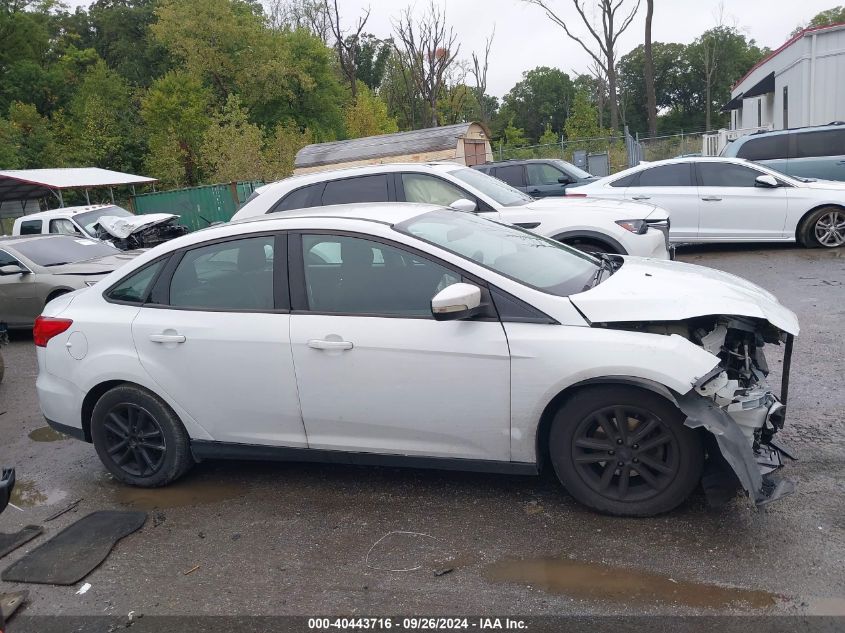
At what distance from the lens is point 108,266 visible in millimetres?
10477

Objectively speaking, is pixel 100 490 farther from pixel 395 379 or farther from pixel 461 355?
pixel 461 355

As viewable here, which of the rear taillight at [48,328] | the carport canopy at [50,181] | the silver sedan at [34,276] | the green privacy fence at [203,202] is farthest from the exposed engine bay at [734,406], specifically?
the green privacy fence at [203,202]

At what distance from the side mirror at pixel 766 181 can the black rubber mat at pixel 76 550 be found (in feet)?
32.6

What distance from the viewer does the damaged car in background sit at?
14797 millimetres

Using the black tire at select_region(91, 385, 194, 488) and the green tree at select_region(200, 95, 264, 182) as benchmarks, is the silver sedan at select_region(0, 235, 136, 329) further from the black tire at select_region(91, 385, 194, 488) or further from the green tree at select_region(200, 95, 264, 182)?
the green tree at select_region(200, 95, 264, 182)

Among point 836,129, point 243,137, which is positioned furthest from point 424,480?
point 243,137

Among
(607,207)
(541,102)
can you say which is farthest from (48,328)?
(541,102)

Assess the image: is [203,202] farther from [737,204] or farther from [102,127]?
[737,204]

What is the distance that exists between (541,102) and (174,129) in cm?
4761

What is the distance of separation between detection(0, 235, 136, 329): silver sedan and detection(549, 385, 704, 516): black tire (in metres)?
8.36

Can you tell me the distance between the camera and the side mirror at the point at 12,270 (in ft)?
33.3

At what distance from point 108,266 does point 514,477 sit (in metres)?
8.18

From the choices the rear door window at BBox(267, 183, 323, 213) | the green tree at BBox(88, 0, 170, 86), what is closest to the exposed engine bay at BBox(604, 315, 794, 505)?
the rear door window at BBox(267, 183, 323, 213)

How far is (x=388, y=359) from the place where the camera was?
12.8ft
